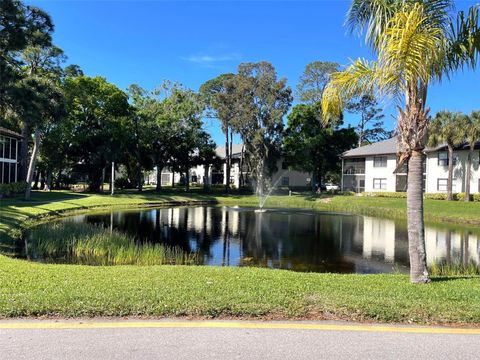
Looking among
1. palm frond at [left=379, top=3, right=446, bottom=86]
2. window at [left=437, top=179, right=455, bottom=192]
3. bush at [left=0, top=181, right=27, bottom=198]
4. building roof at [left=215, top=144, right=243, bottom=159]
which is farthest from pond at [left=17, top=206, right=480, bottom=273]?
building roof at [left=215, top=144, right=243, bottom=159]

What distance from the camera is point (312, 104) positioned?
62.0 meters

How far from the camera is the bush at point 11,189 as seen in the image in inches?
1442

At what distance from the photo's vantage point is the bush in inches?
1442

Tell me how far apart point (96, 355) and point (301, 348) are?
7.42 feet

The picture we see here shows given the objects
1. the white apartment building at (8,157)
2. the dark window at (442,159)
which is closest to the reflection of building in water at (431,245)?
the dark window at (442,159)

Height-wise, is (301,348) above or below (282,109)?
below

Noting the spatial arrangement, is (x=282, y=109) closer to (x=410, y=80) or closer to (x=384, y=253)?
(x=384, y=253)

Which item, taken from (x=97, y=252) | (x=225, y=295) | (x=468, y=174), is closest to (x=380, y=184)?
(x=468, y=174)

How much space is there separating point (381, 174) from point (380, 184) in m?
1.29

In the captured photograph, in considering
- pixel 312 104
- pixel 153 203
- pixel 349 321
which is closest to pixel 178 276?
pixel 349 321

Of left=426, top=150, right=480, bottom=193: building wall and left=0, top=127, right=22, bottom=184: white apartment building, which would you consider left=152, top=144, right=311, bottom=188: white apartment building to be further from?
left=0, top=127, right=22, bottom=184: white apartment building

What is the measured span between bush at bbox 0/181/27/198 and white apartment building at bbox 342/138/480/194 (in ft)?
115

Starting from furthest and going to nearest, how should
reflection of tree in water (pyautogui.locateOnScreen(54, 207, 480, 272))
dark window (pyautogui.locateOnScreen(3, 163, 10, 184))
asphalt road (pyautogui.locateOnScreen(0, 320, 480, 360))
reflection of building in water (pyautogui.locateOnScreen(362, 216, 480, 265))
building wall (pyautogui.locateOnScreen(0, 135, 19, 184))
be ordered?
dark window (pyautogui.locateOnScreen(3, 163, 10, 184)) < building wall (pyautogui.locateOnScreen(0, 135, 19, 184)) < reflection of building in water (pyautogui.locateOnScreen(362, 216, 480, 265)) < reflection of tree in water (pyautogui.locateOnScreen(54, 207, 480, 272)) < asphalt road (pyautogui.locateOnScreen(0, 320, 480, 360))

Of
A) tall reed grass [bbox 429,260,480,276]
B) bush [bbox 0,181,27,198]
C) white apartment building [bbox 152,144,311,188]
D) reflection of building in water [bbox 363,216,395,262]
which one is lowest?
reflection of building in water [bbox 363,216,395,262]
